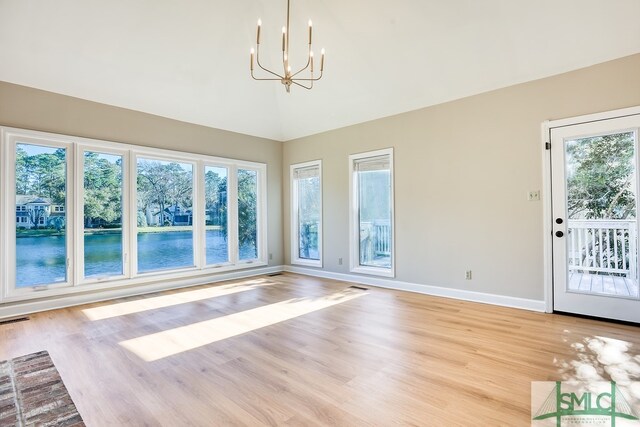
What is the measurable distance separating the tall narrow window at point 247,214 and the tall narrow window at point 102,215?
206cm

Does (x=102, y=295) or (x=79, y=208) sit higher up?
(x=79, y=208)

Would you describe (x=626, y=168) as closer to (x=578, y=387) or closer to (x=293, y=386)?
(x=578, y=387)

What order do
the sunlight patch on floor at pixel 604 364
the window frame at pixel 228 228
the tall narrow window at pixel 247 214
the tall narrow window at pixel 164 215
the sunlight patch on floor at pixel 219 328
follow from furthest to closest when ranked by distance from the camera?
the tall narrow window at pixel 247 214, the window frame at pixel 228 228, the tall narrow window at pixel 164 215, the sunlight patch on floor at pixel 219 328, the sunlight patch on floor at pixel 604 364

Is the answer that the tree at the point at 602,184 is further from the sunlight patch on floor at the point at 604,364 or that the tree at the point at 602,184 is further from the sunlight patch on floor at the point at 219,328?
the sunlight patch on floor at the point at 219,328

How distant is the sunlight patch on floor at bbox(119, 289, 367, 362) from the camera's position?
2863 millimetres

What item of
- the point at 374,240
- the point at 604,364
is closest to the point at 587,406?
the point at 604,364

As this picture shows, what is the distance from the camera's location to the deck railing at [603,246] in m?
3.36

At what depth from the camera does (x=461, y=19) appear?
141 inches

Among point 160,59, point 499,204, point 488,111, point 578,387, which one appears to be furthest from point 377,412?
point 160,59

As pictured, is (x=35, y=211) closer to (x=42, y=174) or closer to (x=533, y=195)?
(x=42, y=174)

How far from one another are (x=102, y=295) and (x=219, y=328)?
2.33 meters

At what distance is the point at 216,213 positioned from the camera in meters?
5.88

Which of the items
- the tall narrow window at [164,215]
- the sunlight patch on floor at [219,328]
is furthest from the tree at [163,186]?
the sunlight patch on floor at [219,328]

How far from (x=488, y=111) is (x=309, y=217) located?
3.64 meters
